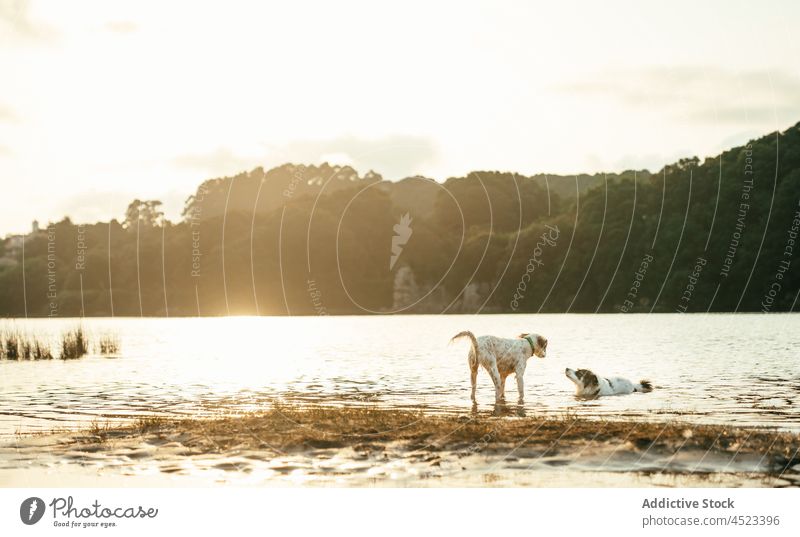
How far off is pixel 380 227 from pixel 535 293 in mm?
37298

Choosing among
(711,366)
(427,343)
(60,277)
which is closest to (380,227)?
(427,343)

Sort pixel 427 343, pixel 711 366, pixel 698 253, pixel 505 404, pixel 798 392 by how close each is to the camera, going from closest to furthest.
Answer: pixel 505 404, pixel 798 392, pixel 711 366, pixel 427 343, pixel 698 253

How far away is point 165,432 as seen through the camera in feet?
67.8

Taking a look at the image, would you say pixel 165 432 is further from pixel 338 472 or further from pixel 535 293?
pixel 535 293

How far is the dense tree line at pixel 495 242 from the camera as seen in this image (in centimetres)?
8106

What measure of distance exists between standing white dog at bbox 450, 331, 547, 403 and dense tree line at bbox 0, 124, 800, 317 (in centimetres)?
4257

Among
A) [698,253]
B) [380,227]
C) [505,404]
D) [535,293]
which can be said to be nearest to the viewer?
[505,404]

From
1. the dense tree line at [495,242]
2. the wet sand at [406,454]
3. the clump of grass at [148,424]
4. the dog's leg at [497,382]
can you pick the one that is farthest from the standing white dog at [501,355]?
the dense tree line at [495,242]

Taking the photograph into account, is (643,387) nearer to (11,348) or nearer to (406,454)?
(406,454)

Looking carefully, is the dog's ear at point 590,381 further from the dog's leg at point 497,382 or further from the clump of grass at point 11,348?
the clump of grass at point 11,348

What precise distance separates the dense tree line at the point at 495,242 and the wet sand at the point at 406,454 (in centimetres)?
4883

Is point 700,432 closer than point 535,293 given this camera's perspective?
Yes

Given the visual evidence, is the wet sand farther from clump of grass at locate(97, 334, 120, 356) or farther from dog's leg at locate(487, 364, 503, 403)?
clump of grass at locate(97, 334, 120, 356)

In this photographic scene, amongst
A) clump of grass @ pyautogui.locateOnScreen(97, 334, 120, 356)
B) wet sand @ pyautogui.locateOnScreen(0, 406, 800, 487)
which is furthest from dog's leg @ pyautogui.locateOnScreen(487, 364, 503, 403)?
clump of grass @ pyautogui.locateOnScreen(97, 334, 120, 356)
